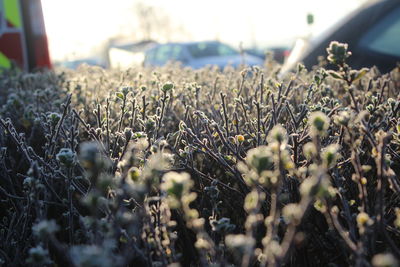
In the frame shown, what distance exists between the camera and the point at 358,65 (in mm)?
4617

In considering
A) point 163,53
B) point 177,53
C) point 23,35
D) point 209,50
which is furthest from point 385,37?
point 163,53

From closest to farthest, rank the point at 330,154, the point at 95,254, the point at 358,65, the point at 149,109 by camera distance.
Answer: the point at 95,254, the point at 330,154, the point at 149,109, the point at 358,65

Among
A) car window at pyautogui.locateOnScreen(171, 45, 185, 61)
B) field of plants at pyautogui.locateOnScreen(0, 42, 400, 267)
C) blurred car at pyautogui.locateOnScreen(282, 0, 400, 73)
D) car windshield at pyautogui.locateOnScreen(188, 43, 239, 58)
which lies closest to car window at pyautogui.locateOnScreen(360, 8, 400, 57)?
blurred car at pyautogui.locateOnScreen(282, 0, 400, 73)

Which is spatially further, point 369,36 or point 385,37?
point 369,36

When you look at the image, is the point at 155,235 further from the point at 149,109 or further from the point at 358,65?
the point at 358,65

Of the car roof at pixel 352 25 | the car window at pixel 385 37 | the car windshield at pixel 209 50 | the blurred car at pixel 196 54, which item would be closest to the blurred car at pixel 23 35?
the car roof at pixel 352 25

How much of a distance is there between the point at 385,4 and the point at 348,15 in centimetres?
51

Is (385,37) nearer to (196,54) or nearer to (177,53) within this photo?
(196,54)

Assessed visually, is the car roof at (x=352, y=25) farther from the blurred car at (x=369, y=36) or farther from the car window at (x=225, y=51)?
the car window at (x=225, y=51)

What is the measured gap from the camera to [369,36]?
15.6 ft

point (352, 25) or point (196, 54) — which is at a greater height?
point (352, 25)

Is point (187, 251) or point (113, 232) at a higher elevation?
point (113, 232)

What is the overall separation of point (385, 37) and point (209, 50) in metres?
11.3

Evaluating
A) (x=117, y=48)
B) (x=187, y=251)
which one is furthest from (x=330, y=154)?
Answer: (x=117, y=48)
